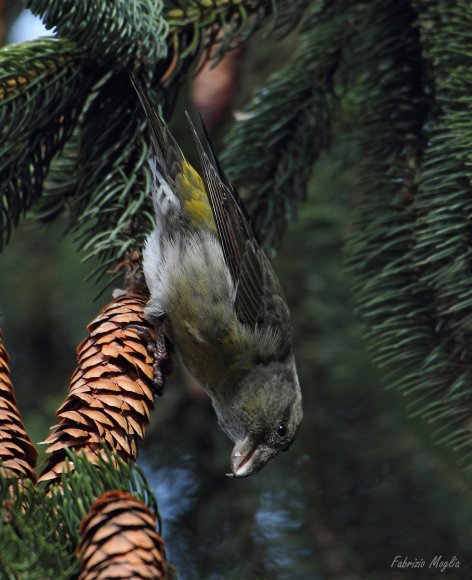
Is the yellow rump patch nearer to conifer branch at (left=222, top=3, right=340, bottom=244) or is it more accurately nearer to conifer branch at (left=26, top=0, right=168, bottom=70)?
conifer branch at (left=222, top=3, right=340, bottom=244)

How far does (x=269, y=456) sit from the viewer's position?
2775mm

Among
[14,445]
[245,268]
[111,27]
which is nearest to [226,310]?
[245,268]

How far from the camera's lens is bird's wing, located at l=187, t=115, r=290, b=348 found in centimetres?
290

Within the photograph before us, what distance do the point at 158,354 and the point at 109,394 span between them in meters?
0.53

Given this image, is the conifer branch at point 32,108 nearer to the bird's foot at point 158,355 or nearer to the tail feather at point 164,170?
the tail feather at point 164,170

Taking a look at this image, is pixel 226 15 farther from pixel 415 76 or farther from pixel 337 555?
pixel 337 555

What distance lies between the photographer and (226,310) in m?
2.98

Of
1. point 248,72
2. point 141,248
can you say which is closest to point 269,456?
point 141,248

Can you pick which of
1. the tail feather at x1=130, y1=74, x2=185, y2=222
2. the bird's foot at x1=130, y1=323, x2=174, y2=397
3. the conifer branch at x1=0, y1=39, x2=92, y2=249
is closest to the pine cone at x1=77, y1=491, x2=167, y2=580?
the bird's foot at x1=130, y1=323, x2=174, y2=397

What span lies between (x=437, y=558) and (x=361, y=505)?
41cm

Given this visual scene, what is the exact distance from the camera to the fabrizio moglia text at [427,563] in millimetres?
2570

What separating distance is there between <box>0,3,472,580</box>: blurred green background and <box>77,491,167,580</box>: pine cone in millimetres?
1345

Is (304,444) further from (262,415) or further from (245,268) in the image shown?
(245,268)

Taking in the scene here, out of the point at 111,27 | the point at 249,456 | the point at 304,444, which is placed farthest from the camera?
the point at 304,444
